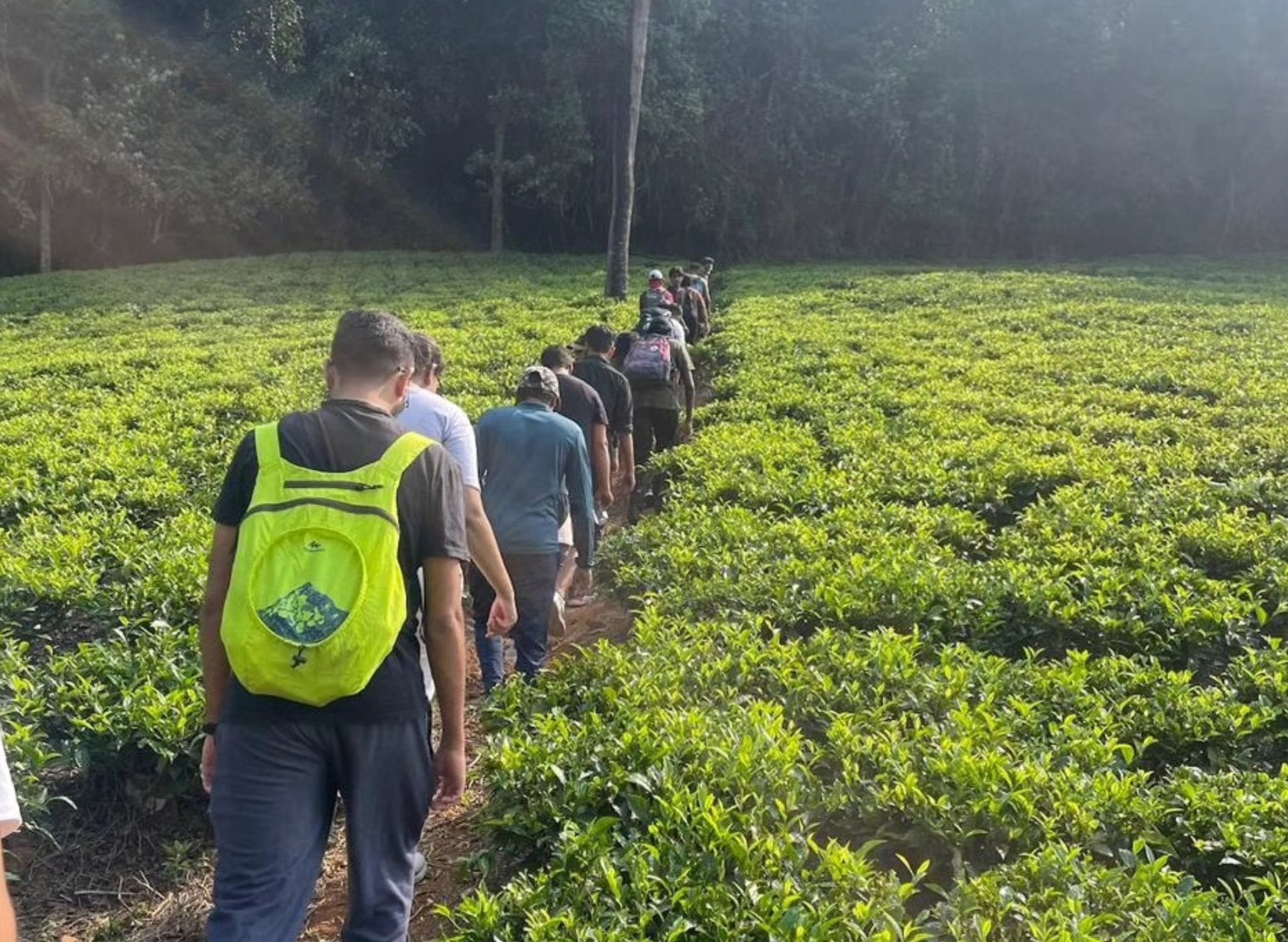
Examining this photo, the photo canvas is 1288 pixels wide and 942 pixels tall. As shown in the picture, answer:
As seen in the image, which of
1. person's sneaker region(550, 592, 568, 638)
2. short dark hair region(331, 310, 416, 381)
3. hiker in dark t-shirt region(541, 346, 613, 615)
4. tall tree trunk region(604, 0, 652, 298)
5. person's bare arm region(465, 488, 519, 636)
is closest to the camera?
short dark hair region(331, 310, 416, 381)

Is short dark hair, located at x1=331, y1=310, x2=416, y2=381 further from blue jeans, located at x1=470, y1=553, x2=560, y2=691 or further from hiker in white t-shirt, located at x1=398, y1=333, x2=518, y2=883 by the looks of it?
blue jeans, located at x1=470, y1=553, x2=560, y2=691

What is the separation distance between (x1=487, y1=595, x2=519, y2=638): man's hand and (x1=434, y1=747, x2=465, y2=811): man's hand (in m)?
0.80

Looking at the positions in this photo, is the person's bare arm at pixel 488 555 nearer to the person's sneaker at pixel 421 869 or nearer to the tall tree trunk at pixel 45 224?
the person's sneaker at pixel 421 869

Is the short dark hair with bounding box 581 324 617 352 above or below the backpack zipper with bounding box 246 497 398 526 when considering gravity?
above

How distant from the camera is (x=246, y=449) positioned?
112 inches

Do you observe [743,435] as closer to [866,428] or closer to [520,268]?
[866,428]

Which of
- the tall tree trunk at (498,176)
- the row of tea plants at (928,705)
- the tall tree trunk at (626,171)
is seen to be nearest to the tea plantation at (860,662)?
the row of tea plants at (928,705)

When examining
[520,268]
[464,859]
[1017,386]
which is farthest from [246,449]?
[520,268]

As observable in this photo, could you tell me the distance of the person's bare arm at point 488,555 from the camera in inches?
144

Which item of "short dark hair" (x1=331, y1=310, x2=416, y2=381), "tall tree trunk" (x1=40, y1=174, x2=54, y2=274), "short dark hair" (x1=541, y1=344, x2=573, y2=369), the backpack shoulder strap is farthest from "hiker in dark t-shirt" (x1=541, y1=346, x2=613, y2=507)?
"tall tree trunk" (x1=40, y1=174, x2=54, y2=274)

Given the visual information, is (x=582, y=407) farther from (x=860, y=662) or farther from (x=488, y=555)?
(x=488, y=555)

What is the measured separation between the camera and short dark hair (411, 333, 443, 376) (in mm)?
4582

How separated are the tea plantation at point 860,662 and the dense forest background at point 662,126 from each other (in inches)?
862

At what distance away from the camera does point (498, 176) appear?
3297 centimetres
